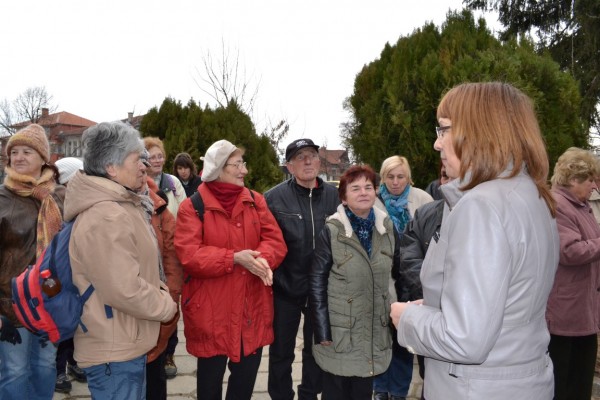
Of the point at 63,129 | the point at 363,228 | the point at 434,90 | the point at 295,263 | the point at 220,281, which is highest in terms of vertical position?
the point at 63,129

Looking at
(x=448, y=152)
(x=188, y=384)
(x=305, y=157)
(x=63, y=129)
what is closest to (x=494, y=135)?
(x=448, y=152)

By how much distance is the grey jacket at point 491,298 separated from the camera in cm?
145

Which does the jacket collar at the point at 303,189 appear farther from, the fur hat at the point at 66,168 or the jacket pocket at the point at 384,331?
the fur hat at the point at 66,168

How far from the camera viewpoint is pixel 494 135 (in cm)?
158

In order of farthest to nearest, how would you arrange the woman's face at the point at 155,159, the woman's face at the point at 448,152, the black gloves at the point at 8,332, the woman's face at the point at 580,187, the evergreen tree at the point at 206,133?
1. the evergreen tree at the point at 206,133
2. the woman's face at the point at 155,159
3. the woman's face at the point at 580,187
4. the black gloves at the point at 8,332
5. the woman's face at the point at 448,152

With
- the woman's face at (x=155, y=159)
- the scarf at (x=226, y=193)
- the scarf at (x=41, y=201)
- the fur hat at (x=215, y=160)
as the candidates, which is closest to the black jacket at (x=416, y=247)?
the scarf at (x=226, y=193)

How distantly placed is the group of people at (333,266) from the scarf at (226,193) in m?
0.01

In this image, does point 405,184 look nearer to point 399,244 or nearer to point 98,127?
point 399,244

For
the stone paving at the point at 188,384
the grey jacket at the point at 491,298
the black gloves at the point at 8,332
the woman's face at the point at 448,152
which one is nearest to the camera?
the grey jacket at the point at 491,298

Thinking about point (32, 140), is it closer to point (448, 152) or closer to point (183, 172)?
point (448, 152)

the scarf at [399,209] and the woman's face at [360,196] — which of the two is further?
the scarf at [399,209]

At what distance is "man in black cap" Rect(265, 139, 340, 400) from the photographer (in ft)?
12.3

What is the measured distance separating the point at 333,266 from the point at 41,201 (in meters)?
2.13

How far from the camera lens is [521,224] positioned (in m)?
1.52
